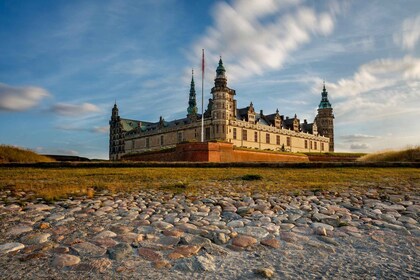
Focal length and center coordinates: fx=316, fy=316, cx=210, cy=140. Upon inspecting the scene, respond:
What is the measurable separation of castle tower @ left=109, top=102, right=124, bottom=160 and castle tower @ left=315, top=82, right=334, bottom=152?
1987 inches

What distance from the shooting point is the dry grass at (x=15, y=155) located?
21.6m

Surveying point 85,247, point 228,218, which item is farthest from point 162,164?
point 85,247

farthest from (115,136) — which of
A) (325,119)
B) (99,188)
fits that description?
(99,188)

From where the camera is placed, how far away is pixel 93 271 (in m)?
3.03

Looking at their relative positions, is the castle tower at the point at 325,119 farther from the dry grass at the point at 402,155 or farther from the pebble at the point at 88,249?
the pebble at the point at 88,249

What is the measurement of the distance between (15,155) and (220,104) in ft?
114

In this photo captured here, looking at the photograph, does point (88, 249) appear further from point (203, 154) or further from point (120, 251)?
point (203, 154)

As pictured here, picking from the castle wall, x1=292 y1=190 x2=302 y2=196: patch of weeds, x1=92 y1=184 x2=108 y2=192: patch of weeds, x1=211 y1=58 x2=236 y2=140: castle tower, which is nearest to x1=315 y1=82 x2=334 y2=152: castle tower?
x1=211 y1=58 x2=236 y2=140: castle tower

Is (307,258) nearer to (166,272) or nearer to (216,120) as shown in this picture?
(166,272)

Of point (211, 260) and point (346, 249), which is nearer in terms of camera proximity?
point (211, 260)

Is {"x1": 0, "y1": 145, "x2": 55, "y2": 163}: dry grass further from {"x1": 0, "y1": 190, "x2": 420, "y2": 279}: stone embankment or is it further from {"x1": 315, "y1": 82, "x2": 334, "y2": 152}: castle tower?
{"x1": 315, "y1": 82, "x2": 334, "y2": 152}: castle tower

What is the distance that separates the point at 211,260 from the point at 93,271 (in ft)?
3.86

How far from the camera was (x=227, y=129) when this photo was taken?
5281 cm

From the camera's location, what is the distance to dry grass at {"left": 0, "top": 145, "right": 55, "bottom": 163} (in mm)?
21578
